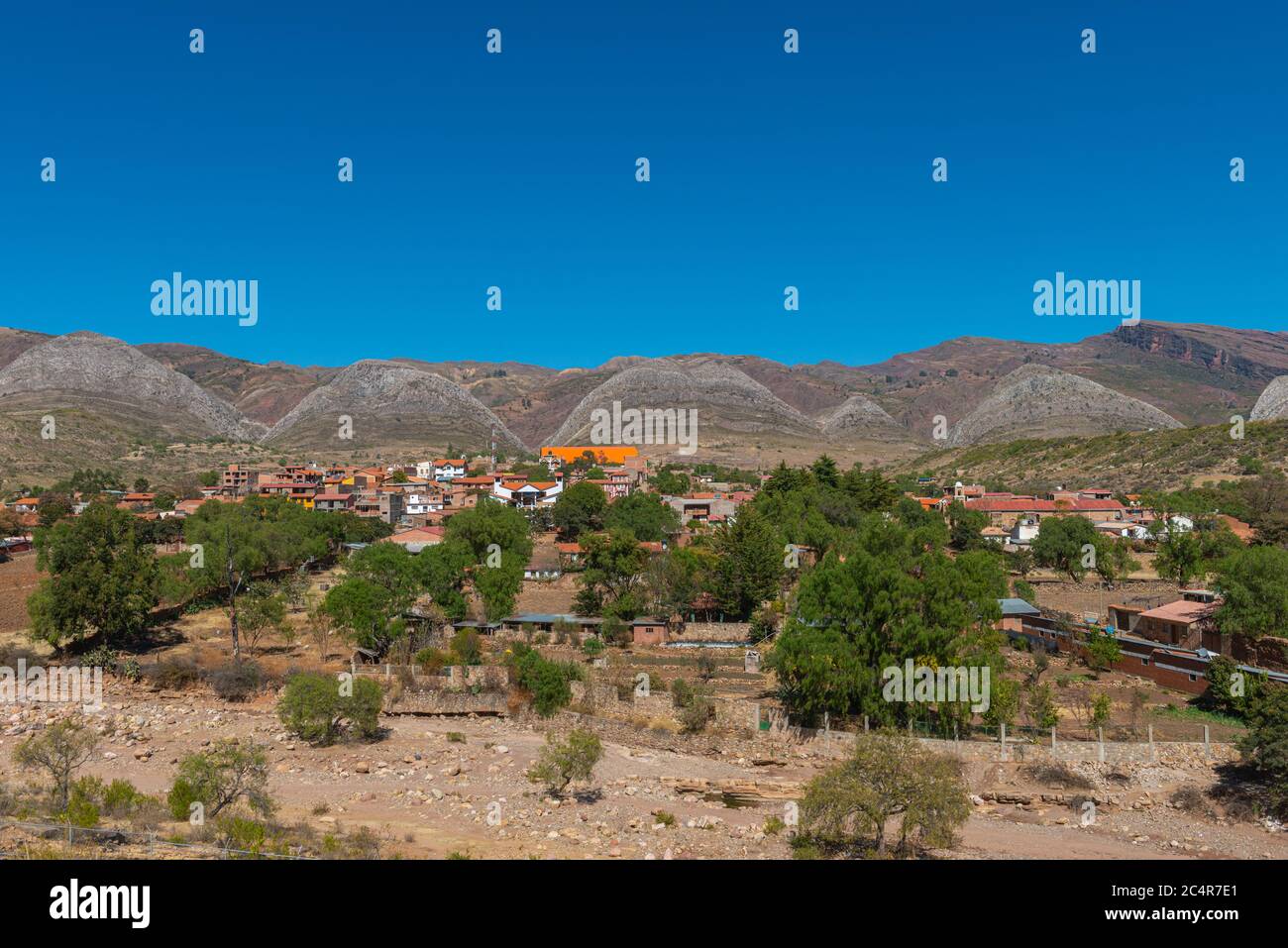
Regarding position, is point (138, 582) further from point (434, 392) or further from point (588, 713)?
point (434, 392)

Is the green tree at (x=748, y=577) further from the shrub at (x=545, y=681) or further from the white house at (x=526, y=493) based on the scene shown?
the white house at (x=526, y=493)

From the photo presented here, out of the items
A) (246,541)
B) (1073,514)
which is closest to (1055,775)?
(246,541)

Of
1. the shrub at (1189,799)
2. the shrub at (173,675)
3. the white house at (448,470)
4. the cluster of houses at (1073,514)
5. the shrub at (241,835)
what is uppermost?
the white house at (448,470)

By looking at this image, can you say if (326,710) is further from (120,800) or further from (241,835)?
(241,835)

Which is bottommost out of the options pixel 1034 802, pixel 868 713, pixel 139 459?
pixel 1034 802

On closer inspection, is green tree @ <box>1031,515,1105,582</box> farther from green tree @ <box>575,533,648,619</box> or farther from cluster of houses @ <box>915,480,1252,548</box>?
green tree @ <box>575,533,648,619</box>

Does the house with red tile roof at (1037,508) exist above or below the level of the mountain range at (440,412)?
below

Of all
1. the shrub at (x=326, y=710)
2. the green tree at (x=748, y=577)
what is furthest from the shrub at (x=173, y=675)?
the green tree at (x=748, y=577)
